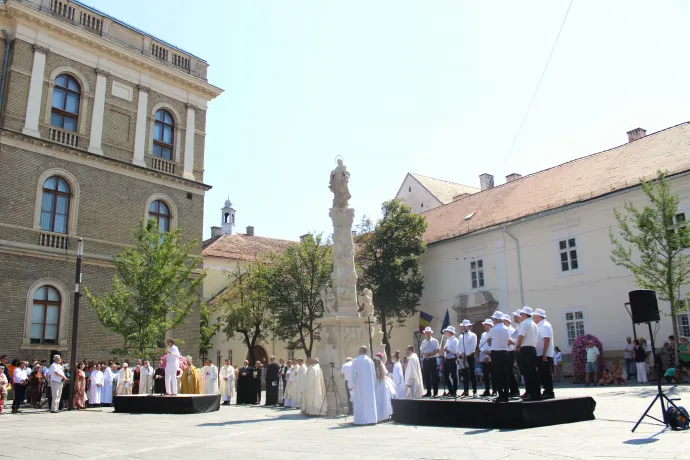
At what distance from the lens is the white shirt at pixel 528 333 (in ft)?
35.6

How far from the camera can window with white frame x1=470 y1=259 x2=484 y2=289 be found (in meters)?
31.5

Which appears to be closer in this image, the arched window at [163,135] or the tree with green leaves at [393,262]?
the arched window at [163,135]

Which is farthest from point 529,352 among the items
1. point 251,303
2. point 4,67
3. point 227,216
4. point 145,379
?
point 227,216

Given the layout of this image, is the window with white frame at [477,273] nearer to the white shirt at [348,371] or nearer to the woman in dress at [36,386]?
the white shirt at [348,371]

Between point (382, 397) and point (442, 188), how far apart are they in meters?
32.5

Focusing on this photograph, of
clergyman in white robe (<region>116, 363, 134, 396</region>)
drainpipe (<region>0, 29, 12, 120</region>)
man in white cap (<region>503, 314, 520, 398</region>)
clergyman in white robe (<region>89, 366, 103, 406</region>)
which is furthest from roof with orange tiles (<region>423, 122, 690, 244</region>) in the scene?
drainpipe (<region>0, 29, 12, 120</region>)

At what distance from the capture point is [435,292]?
3431cm

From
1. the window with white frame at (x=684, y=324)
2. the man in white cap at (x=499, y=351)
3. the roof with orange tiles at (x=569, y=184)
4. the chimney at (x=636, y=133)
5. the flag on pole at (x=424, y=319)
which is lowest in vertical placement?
the man in white cap at (x=499, y=351)

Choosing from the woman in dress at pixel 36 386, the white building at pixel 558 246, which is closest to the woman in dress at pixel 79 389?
the woman in dress at pixel 36 386

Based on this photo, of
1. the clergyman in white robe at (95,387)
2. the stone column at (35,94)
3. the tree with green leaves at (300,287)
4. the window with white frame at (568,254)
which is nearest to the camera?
the clergyman in white robe at (95,387)

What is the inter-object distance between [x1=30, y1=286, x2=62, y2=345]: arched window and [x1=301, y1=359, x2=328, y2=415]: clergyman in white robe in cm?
1140

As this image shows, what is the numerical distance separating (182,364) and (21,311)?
7126mm

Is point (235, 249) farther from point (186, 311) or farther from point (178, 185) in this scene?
point (186, 311)

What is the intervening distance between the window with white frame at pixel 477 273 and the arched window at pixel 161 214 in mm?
16105
